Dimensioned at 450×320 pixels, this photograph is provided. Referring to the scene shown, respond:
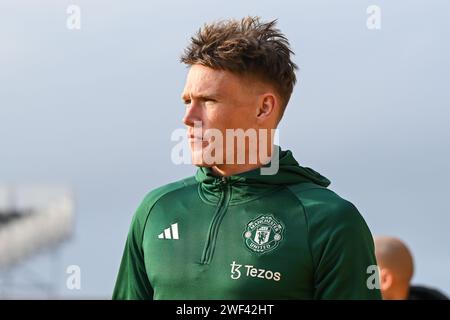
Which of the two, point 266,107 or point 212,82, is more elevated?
point 212,82

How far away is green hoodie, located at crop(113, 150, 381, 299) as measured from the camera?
5.37 meters

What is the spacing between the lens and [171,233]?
5.58 meters

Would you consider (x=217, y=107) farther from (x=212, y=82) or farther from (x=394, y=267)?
(x=394, y=267)

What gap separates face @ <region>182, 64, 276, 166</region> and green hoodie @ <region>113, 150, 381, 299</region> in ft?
0.57

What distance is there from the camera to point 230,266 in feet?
17.8

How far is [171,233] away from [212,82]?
2.12ft

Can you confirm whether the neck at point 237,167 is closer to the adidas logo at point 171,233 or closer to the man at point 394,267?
the adidas logo at point 171,233

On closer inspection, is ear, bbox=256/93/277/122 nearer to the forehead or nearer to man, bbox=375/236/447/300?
the forehead

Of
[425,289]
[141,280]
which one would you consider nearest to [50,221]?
[425,289]

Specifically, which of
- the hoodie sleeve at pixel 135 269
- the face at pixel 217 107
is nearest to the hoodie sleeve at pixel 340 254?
the face at pixel 217 107

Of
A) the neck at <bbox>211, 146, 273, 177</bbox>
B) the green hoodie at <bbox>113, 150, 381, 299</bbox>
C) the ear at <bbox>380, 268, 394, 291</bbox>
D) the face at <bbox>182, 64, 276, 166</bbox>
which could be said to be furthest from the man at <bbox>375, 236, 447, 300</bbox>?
the face at <bbox>182, 64, 276, 166</bbox>

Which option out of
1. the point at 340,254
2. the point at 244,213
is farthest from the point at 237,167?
the point at 340,254

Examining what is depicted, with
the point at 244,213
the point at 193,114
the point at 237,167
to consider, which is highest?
the point at 193,114
